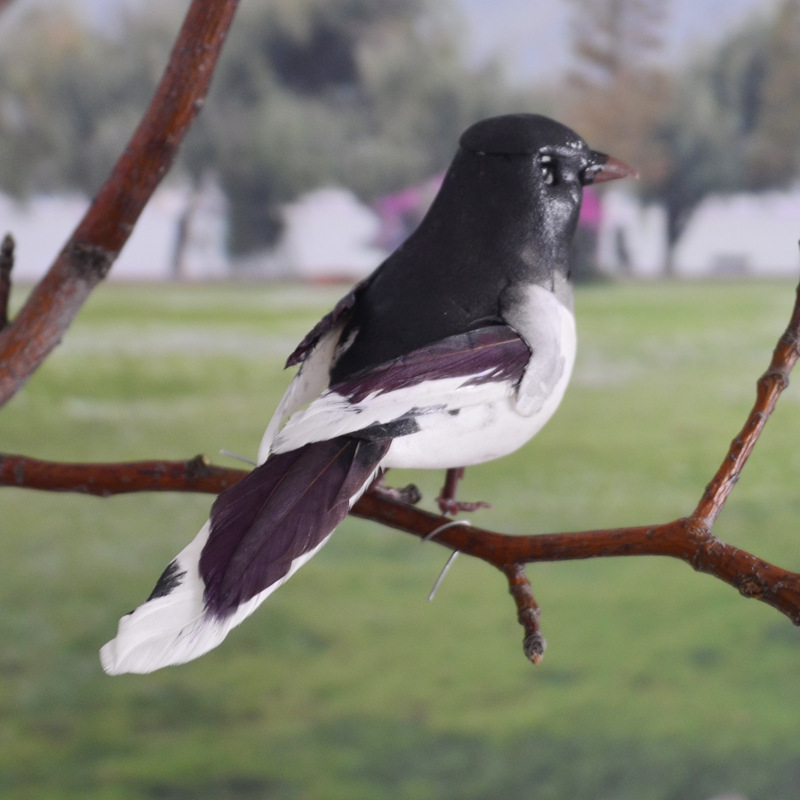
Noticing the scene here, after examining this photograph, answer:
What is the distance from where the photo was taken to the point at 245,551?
11.9 inches

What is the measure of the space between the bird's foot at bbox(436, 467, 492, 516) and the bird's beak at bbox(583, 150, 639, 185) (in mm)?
137

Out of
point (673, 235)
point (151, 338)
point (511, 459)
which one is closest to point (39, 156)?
point (151, 338)

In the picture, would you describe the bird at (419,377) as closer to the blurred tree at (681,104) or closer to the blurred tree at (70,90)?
the blurred tree at (681,104)

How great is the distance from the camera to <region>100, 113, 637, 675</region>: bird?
0.30m

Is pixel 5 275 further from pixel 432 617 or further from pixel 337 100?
pixel 337 100

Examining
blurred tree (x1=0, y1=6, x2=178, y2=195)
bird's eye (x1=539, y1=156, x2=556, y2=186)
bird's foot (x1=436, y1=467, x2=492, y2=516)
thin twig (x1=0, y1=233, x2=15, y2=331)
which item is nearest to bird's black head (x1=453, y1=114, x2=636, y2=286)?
bird's eye (x1=539, y1=156, x2=556, y2=186)

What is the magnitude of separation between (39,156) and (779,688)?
1.23 meters

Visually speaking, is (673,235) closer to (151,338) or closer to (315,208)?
(315,208)

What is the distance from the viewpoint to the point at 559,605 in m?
1.20

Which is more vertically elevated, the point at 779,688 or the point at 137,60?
the point at 137,60

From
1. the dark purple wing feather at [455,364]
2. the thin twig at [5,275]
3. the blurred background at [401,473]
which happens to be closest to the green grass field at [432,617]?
Result: the blurred background at [401,473]

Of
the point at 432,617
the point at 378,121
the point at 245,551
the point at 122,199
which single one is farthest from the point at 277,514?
the point at 378,121

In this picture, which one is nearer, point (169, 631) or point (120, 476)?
point (169, 631)

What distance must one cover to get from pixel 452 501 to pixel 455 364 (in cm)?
9
